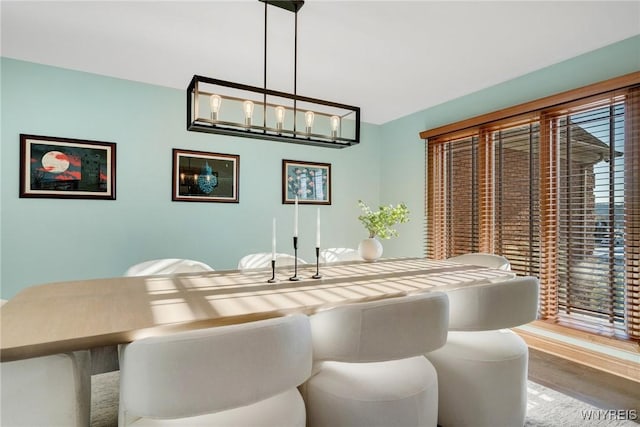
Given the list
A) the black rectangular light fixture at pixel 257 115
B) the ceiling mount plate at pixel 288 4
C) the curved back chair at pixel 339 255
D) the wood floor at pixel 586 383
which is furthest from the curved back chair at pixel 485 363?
the ceiling mount plate at pixel 288 4

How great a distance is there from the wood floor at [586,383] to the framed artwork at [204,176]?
2.99 meters

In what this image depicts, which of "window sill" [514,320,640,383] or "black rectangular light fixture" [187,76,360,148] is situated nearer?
"black rectangular light fixture" [187,76,360,148]

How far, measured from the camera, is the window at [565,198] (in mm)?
2434

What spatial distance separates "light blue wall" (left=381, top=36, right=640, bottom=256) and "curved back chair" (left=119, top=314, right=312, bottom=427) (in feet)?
9.82

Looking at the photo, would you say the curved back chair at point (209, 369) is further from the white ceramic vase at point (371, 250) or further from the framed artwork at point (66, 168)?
the framed artwork at point (66, 168)

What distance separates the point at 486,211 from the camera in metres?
3.40

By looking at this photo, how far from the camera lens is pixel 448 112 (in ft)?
12.3

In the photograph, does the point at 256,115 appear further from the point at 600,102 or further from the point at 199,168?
the point at 600,102

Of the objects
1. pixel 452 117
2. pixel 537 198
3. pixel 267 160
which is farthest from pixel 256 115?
pixel 537 198

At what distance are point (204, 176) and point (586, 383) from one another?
347 cm

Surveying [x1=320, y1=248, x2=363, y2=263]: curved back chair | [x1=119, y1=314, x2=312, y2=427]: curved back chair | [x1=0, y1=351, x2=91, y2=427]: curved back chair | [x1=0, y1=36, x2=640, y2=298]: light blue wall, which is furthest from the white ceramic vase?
[x1=0, y1=351, x2=91, y2=427]: curved back chair

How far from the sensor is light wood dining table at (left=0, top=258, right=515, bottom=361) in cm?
105

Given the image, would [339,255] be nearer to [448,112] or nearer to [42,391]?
[448,112]

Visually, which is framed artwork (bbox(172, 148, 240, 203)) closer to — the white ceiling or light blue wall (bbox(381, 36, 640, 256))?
the white ceiling
